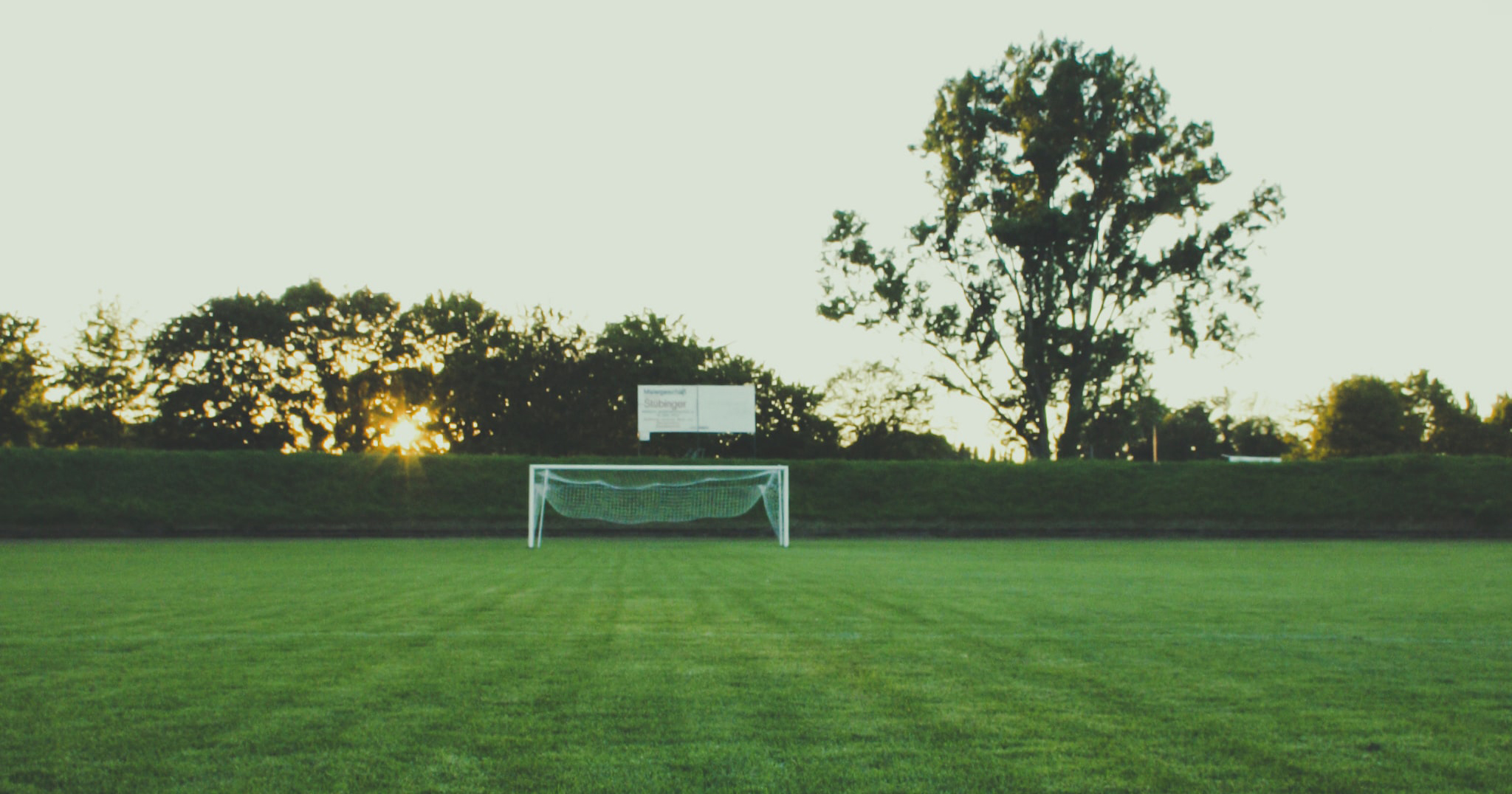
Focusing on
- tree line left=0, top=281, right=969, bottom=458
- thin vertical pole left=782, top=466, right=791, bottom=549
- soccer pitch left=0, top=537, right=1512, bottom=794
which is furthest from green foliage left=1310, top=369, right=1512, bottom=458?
soccer pitch left=0, top=537, right=1512, bottom=794

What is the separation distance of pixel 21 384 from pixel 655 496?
30459 millimetres

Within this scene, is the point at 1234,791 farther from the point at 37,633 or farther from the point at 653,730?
the point at 37,633

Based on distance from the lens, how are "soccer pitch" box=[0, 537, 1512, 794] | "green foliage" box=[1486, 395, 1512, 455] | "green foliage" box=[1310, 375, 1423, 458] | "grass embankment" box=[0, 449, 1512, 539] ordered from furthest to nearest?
1. "green foliage" box=[1486, 395, 1512, 455]
2. "green foliage" box=[1310, 375, 1423, 458]
3. "grass embankment" box=[0, 449, 1512, 539]
4. "soccer pitch" box=[0, 537, 1512, 794]

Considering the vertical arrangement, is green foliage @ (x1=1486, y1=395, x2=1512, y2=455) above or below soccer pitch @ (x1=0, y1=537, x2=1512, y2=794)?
above

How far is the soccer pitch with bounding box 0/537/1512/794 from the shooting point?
3203mm

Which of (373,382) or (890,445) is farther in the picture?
(890,445)

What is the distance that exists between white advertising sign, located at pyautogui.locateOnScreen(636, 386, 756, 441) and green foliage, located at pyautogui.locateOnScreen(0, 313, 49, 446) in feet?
94.5

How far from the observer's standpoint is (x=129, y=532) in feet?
88.0

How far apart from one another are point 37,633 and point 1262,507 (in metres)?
32.9

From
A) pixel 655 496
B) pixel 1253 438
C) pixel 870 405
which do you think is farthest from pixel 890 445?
pixel 1253 438

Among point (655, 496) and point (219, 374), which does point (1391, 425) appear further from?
point (219, 374)

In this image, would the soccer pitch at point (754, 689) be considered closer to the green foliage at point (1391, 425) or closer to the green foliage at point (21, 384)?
the green foliage at point (21, 384)

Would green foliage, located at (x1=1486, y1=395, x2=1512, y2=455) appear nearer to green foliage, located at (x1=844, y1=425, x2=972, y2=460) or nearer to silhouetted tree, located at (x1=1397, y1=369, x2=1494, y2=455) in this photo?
silhouetted tree, located at (x1=1397, y1=369, x2=1494, y2=455)

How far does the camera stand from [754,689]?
4.54m
